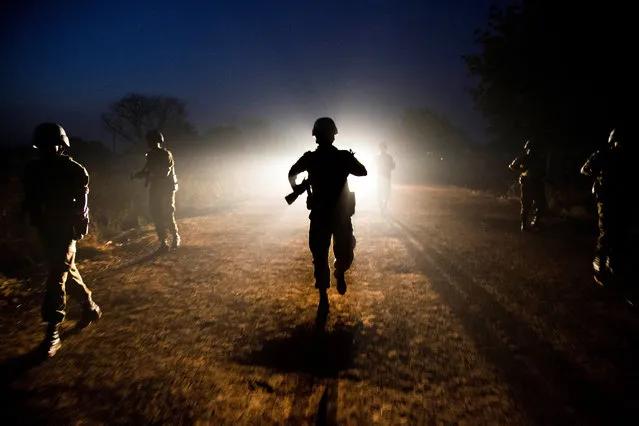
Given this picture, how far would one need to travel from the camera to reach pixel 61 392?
2.58m

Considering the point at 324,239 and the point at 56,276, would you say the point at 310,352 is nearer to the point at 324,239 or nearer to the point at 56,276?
the point at 324,239

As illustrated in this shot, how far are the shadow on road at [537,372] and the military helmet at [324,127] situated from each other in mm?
2412

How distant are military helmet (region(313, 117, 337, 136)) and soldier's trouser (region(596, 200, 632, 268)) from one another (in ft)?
12.8

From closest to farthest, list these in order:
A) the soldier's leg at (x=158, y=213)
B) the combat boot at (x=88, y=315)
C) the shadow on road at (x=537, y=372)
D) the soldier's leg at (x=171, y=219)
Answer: the shadow on road at (x=537, y=372) < the combat boot at (x=88, y=315) < the soldier's leg at (x=158, y=213) < the soldier's leg at (x=171, y=219)

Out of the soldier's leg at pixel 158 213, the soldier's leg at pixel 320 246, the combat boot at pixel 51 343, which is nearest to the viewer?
the combat boot at pixel 51 343

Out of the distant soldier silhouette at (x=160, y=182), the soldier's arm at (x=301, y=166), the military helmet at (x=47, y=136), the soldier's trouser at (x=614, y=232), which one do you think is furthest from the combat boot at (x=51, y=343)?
the soldier's trouser at (x=614, y=232)

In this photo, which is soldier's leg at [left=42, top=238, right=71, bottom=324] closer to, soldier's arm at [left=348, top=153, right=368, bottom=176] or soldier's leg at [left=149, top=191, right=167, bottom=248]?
soldier's arm at [left=348, top=153, right=368, bottom=176]

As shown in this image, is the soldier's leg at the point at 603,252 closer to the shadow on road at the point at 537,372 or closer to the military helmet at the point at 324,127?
the shadow on road at the point at 537,372

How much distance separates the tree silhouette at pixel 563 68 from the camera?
36.6 feet

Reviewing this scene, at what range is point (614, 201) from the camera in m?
4.65

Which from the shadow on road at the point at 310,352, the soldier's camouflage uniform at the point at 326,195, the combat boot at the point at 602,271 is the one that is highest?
the soldier's camouflage uniform at the point at 326,195

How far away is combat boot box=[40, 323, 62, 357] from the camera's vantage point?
3125mm

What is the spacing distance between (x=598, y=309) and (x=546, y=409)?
218 cm

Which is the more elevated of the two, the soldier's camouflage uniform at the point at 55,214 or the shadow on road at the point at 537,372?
the soldier's camouflage uniform at the point at 55,214
